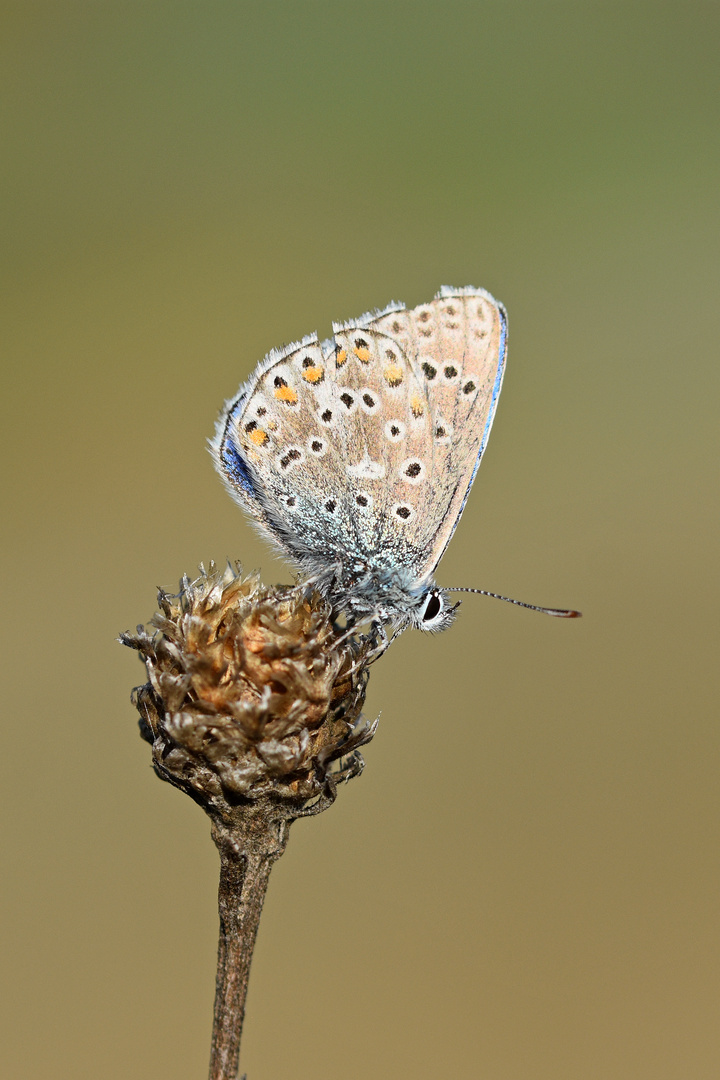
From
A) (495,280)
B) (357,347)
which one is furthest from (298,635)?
(495,280)

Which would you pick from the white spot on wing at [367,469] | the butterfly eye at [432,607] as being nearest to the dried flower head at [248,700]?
the butterfly eye at [432,607]

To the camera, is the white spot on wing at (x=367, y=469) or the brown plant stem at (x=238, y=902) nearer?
the brown plant stem at (x=238, y=902)

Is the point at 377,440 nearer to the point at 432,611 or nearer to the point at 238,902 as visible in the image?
the point at 432,611

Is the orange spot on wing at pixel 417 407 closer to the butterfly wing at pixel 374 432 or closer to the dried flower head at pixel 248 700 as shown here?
the butterfly wing at pixel 374 432

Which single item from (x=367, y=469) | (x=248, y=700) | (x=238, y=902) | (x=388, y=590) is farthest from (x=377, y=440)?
(x=238, y=902)

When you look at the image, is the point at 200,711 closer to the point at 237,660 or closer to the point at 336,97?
the point at 237,660

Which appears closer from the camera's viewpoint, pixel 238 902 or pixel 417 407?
pixel 238 902

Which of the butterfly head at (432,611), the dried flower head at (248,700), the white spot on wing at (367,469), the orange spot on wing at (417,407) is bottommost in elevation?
→ the dried flower head at (248,700)
